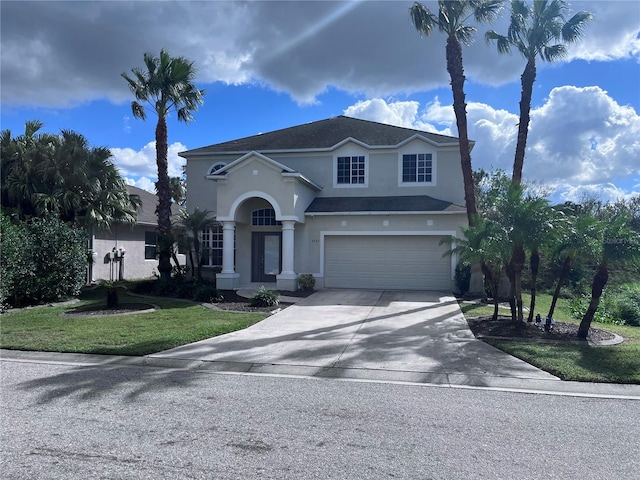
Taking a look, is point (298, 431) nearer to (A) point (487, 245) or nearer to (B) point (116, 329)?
(B) point (116, 329)

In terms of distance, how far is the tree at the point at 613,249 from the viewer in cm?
928

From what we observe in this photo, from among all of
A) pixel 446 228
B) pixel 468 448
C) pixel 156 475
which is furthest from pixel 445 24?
pixel 156 475

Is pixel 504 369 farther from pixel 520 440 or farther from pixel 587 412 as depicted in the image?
pixel 520 440

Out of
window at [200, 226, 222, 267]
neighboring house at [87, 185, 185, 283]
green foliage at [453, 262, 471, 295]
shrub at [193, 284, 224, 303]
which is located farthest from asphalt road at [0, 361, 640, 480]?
neighboring house at [87, 185, 185, 283]

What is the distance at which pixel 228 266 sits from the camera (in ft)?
60.4

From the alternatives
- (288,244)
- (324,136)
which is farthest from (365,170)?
(288,244)

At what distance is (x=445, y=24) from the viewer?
15.6m

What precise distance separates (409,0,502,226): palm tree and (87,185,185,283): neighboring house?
14449mm

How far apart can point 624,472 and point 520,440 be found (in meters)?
0.91

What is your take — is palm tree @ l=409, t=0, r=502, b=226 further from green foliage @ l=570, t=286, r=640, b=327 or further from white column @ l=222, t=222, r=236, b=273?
white column @ l=222, t=222, r=236, b=273

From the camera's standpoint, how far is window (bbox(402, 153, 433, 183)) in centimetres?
2005

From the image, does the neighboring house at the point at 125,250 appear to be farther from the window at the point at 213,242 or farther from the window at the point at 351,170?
the window at the point at 351,170

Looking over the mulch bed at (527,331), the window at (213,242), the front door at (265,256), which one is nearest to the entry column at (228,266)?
the front door at (265,256)

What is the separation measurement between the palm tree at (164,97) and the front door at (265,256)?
3.54 m
